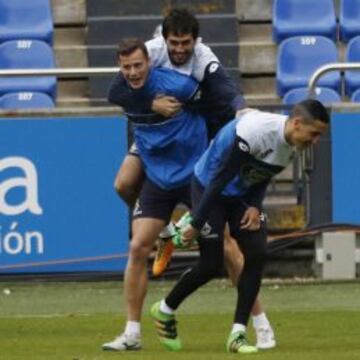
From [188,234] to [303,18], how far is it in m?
8.51

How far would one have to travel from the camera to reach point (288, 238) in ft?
44.6

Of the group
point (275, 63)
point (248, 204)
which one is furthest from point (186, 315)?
point (275, 63)

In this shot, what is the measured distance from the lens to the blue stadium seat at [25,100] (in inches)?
600

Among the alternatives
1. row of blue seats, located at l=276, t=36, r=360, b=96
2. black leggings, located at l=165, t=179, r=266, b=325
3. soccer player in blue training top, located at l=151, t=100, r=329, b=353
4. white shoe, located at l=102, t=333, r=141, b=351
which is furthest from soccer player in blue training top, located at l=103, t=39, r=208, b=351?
row of blue seats, located at l=276, t=36, r=360, b=96

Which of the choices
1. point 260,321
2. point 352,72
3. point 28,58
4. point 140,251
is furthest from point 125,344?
point 28,58

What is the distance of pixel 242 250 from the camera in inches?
371

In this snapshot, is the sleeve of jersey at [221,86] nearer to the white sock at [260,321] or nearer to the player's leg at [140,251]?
the player's leg at [140,251]

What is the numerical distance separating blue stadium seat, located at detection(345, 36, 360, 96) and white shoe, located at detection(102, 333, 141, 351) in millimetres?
6615

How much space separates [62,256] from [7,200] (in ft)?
2.16

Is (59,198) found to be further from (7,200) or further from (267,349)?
(267,349)

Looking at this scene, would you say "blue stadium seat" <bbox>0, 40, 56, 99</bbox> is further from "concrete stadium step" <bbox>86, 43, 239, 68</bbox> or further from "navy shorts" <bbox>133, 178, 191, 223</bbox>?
"navy shorts" <bbox>133, 178, 191, 223</bbox>

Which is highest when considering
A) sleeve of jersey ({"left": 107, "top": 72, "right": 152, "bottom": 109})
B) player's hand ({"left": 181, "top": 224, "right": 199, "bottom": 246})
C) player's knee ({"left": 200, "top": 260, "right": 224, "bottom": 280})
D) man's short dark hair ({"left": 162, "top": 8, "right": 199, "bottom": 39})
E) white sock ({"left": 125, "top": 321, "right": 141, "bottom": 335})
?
man's short dark hair ({"left": 162, "top": 8, "right": 199, "bottom": 39})

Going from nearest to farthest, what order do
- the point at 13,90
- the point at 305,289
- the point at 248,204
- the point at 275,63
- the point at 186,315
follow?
the point at 248,204, the point at 186,315, the point at 305,289, the point at 13,90, the point at 275,63

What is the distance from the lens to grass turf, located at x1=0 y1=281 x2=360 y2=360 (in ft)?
31.1
